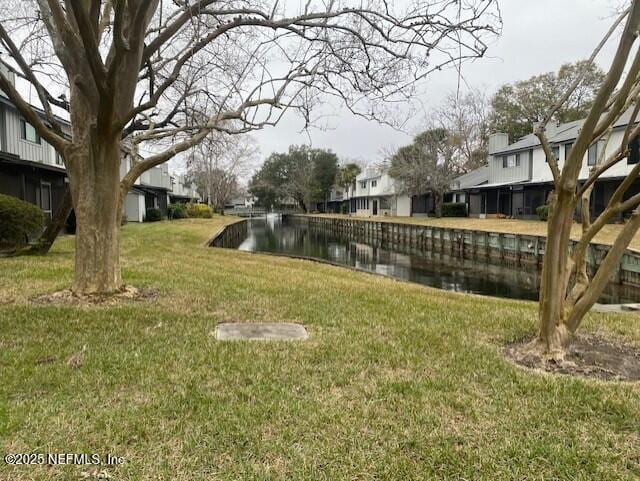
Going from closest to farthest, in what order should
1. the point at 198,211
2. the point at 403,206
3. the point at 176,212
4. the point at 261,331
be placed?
the point at 261,331 < the point at 176,212 < the point at 198,211 < the point at 403,206

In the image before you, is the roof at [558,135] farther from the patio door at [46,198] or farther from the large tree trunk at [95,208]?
the patio door at [46,198]

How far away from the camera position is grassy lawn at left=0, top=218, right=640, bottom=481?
101 inches

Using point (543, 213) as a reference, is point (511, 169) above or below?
Answer: above

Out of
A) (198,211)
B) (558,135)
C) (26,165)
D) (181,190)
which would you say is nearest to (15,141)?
(26,165)

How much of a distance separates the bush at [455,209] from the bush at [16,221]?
1342 inches

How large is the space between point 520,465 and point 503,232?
2267 centimetres

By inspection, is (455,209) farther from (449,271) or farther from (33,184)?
(33,184)

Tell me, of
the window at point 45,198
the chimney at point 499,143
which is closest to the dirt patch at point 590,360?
the window at point 45,198

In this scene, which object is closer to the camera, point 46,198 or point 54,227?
point 54,227

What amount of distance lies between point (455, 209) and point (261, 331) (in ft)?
121

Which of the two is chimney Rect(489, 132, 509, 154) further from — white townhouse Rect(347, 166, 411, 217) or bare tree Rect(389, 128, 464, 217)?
white townhouse Rect(347, 166, 411, 217)

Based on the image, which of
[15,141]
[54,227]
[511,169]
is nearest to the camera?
[54,227]

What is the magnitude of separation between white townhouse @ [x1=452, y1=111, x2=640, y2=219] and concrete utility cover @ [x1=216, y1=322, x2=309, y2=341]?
80.2 feet

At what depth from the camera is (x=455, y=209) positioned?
39.4 metres
